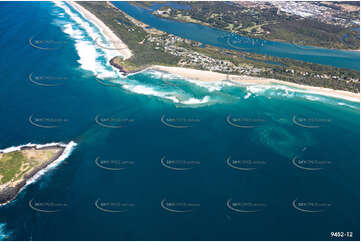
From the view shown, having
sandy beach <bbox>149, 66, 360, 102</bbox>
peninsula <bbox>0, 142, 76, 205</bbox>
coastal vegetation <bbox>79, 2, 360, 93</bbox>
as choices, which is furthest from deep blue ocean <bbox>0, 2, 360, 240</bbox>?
coastal vegetation <bbox>79, 2, 360, 93</bbox>

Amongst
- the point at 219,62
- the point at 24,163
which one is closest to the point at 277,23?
the point at 219,62

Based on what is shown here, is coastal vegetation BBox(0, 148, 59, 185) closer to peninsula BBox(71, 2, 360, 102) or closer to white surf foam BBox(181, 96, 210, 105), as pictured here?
white surf foam BBox(181, 96, 210, 105)

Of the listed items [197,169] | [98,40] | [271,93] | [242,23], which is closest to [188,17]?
[242,23]

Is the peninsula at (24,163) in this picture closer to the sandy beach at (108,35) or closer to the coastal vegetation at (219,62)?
the coastal vegetation at (219,62)

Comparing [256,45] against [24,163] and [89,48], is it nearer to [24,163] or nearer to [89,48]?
[89,48]

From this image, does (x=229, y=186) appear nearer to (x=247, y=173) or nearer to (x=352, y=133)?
(x=247, y=173)
